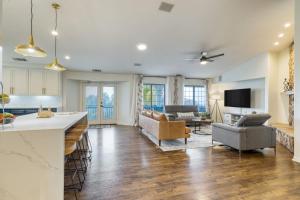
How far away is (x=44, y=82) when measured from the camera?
256 inches

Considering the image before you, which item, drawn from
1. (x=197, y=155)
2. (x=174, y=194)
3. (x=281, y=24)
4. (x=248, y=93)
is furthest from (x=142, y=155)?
(x=248, y=93)

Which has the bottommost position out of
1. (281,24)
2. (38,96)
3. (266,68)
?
(38,96)

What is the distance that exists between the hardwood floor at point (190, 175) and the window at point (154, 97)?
14.9 ft

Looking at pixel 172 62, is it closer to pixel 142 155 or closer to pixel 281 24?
pixel 281 24

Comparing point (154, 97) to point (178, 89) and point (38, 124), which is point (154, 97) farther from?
point (38, 124)

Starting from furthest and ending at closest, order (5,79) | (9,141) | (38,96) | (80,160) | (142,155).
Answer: (38,96)
(5,79)
(142,155)
(80,160)
(9,141)

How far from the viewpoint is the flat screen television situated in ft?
23.0

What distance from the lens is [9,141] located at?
5.53ft

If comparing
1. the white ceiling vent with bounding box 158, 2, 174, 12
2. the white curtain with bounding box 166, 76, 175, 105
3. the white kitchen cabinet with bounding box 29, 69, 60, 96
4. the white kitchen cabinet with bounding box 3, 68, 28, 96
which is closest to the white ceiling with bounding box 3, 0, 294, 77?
the white ceiling vent with bounding box 158, 2, 174, 12

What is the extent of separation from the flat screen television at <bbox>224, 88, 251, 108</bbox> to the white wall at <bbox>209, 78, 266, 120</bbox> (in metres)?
0.25

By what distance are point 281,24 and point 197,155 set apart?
4218mm

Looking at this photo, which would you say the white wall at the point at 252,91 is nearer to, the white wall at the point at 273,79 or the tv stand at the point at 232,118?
the white wall at the point at 273,79

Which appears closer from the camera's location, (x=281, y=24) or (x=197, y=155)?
(x=197, y=155)

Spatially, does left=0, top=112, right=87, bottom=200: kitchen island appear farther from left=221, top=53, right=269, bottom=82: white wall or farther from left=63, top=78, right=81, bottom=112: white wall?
left=221, top=53, right=269, bottom=82: white wall
